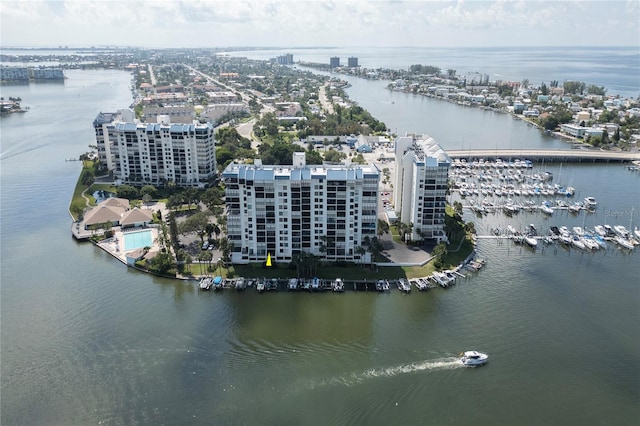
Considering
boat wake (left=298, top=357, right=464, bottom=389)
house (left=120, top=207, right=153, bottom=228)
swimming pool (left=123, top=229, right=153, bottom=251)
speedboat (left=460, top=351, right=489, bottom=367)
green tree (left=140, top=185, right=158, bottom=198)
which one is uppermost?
green tree (left=140, top=185, right=158, bottom=198)

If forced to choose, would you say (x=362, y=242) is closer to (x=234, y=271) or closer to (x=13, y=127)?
(x=234, y=271)

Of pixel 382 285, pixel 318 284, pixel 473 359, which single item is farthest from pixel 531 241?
pixel 318 284

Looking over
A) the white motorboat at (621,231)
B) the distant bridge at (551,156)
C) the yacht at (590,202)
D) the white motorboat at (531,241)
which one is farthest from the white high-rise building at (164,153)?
Answer: the white motorboat at (621,231)

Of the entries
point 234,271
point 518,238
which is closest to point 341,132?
point 518,238

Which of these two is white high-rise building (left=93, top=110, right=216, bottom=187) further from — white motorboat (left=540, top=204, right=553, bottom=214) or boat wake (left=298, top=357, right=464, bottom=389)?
white motorboat (left=540, top=204, right=553, bottom=214)

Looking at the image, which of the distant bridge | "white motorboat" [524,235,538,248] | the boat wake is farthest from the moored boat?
the distant bridge

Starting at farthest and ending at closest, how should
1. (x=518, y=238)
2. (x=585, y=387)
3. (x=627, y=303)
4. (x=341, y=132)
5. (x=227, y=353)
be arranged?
1. (x=341, y=132)
2. (x=518, y=238)
3. (x=627, y=303)
4. (x=227, y=353)
5. (x=585, y=387)

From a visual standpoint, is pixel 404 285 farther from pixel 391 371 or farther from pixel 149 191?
pixel 149 191
